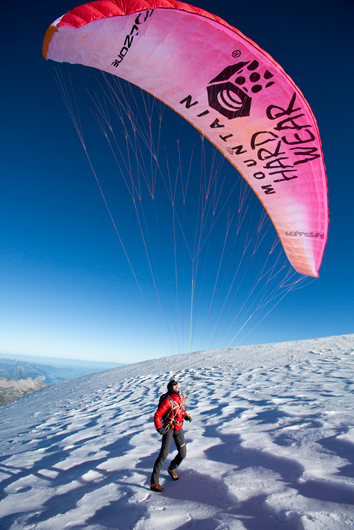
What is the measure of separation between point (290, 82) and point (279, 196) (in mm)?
1872

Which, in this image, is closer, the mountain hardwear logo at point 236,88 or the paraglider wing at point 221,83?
the paraglider wing at point 221,83

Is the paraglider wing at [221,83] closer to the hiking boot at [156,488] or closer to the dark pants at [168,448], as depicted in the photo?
the dark pants at [168,448]

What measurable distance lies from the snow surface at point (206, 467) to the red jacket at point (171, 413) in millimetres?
530

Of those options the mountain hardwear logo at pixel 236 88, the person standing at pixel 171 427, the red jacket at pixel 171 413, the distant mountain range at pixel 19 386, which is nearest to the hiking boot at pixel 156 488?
the person standing at pixel 171 427

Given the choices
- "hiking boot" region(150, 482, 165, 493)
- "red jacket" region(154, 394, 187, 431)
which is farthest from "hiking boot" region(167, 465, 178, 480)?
"red jacket" region(154, 394, 187, 431)

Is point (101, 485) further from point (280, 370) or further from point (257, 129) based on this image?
point (280, 370)

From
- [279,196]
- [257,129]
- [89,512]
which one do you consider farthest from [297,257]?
[89,512]

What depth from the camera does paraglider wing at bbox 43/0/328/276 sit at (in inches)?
137

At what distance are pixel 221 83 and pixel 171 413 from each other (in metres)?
4.84

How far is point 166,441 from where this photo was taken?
2.86 metres

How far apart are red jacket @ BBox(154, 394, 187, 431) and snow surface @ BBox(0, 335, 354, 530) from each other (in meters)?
0.53

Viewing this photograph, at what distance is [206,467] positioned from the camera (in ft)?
9.40

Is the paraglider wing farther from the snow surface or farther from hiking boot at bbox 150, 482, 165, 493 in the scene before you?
hiking boot at bbox 150, 482, 165, 493

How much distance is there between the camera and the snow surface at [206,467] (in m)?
2.07
